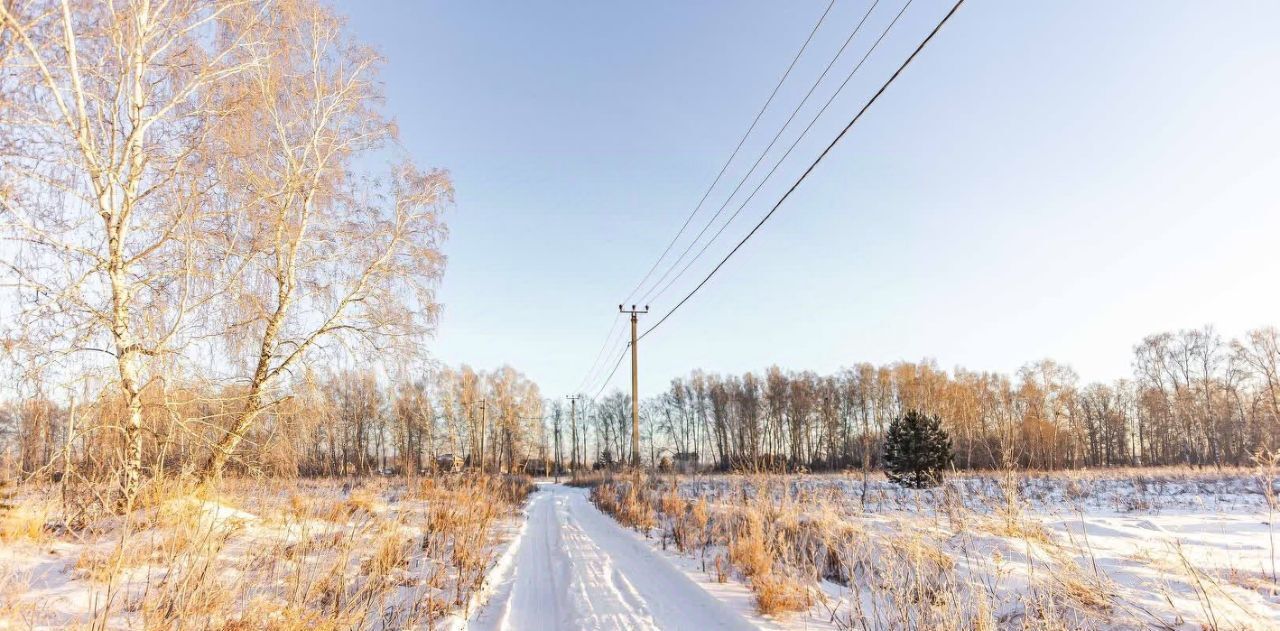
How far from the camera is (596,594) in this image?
19.8ft

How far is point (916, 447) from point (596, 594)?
1841 centimetres

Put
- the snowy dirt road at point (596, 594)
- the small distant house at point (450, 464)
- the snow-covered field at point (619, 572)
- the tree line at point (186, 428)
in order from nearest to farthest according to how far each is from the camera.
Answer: the snow-covered field at point (619, 572), the snowy dirt road at point (596, 594), the tree line at point (186, 428), the small distant house at point (450, 464)

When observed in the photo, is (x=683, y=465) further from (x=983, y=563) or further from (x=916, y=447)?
(x=983, y=563)

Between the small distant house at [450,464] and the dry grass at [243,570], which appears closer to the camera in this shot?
the dry grass at [243,570]

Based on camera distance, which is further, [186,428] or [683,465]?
[683,465]

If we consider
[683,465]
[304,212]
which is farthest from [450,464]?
[683,465]

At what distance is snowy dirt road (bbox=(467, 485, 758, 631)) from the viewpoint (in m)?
5.11

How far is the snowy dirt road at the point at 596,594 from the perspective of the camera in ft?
16.8

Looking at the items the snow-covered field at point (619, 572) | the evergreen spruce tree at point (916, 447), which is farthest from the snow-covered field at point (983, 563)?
the evergreen spruce tree at point (916, 447)

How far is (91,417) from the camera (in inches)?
244

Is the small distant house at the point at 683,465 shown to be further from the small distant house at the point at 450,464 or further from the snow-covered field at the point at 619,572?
the snow-covered field at the point at 619,572

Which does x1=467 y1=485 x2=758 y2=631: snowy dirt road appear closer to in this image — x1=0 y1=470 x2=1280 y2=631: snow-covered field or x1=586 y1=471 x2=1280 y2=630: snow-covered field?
x1=0 y1=470 x2=1280 y2=631: snow-covered field

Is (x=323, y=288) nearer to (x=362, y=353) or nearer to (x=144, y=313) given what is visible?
(x=362, y=353)

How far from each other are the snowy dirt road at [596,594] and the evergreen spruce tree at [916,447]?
1501cm
